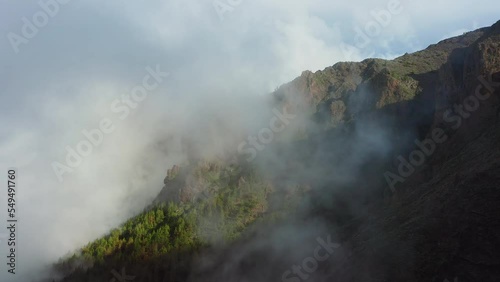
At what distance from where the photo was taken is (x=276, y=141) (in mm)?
119562

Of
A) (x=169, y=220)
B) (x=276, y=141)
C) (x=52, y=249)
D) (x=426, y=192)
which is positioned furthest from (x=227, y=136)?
(x=426, y=192)

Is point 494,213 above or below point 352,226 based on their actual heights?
below

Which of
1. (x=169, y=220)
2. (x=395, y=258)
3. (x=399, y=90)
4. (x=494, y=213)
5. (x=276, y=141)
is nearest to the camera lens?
(x=494, y=213)

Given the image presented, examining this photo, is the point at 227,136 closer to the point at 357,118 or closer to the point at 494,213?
the point at 357,118

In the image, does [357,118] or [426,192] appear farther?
[357,118]

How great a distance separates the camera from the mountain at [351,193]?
29359 millimetres

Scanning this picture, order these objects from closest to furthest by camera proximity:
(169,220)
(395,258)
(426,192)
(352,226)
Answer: (395,258) → (426,192) → (352,226) → (169,220)

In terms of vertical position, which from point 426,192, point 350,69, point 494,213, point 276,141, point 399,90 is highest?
point 350,69

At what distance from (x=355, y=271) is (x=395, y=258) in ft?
12.7

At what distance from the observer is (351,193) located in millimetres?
79688

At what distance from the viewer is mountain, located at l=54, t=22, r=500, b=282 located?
29.4 m

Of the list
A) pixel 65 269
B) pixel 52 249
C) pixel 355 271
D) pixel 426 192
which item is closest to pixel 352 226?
pixel 426 192

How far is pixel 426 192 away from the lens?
36.6 metres

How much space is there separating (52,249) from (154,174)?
53778 mm
